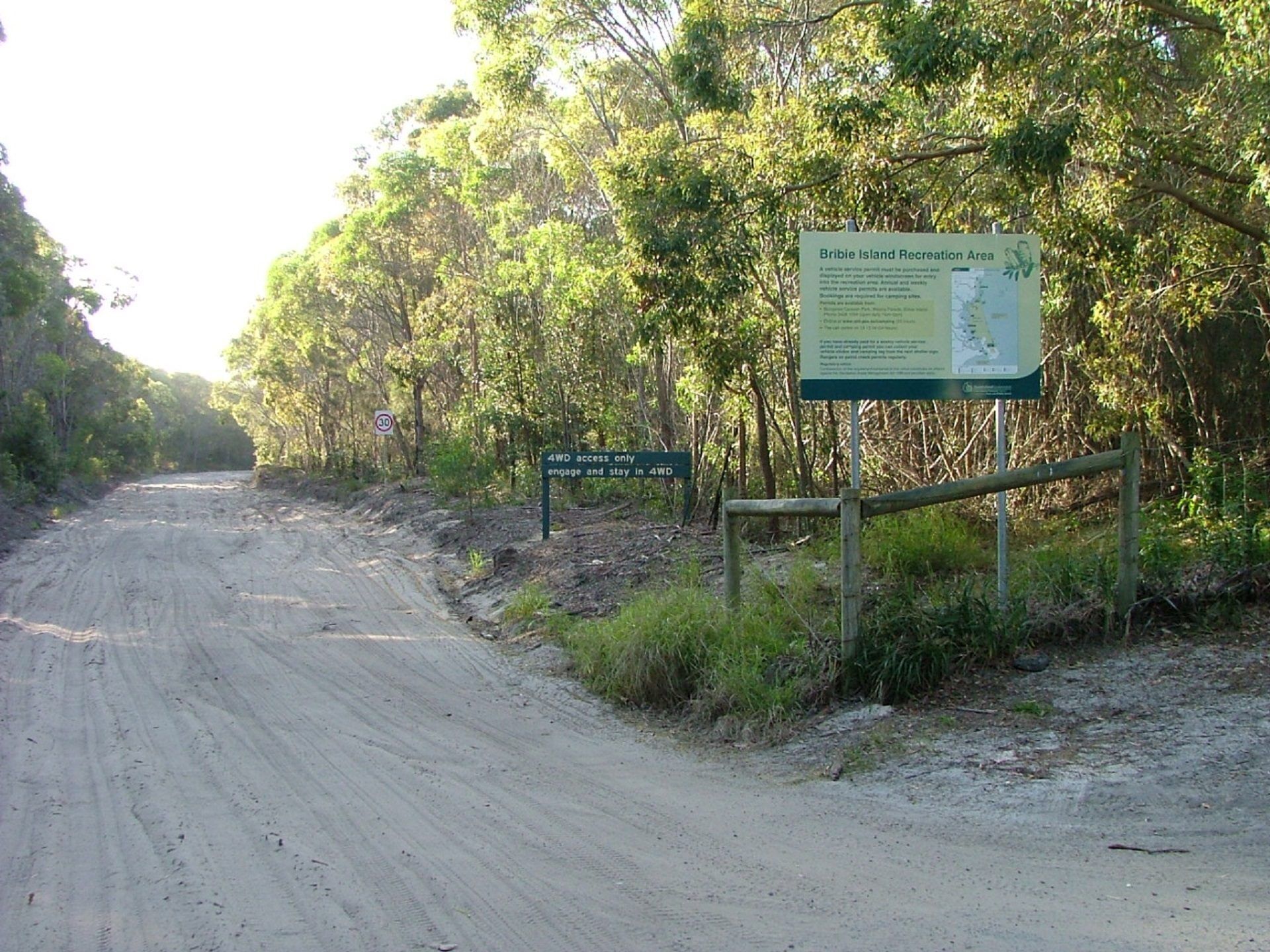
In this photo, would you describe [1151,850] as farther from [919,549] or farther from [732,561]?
[919,549]

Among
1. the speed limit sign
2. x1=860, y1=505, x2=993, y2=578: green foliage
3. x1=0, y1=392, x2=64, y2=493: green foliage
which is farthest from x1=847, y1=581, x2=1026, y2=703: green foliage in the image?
x1=0, y1=392, x2=64, y2=493: green foliage

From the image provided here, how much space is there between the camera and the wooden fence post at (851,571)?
693 cm

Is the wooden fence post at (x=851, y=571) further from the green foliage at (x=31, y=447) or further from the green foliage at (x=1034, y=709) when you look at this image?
the green foliage at (x=31, y=447)

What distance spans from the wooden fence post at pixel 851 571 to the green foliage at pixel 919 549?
249 cm

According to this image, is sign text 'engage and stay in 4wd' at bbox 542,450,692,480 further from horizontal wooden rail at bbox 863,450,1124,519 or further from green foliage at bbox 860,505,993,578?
horizontal wooden rail at bbox 863,450,1124,519

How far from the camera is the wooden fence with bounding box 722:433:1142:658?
697 cm

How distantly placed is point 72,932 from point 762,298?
10669mm

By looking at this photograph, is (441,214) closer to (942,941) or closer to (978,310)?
(978,310)

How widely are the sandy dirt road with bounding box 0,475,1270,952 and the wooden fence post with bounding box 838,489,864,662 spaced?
4.30ft

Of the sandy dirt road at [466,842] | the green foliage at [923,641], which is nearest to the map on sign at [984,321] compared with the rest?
the green foliage at [923,641]

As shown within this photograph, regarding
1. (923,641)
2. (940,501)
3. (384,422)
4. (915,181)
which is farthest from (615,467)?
(384,422)

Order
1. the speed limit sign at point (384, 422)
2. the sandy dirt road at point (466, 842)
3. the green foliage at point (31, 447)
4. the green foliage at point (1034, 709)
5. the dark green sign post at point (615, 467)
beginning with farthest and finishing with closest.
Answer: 1. the green foliage at point (31, 447)
2. the speed limit sign at point (384, 422)
3. the dark green sign post at point (615, 467)
4. the green foliage at point (1034, 709)
5. the sandy dirt road at point (466, 842)

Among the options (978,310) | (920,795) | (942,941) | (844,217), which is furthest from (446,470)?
(942,941)

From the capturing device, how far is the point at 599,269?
709 inches
